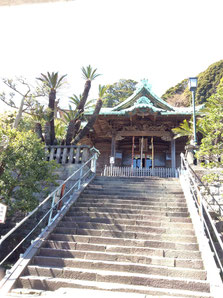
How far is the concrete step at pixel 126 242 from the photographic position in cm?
505

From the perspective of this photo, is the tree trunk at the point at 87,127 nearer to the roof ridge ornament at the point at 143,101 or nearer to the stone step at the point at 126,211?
the roof ridge ornament at the point at 143,101

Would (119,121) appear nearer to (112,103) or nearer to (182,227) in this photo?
(182,227)

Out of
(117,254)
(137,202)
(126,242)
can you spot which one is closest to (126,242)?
(126,242)

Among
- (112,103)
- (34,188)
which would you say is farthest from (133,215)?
(112,103)

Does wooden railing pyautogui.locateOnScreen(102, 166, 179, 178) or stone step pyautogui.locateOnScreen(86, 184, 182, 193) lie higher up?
wooden railing pyautogui.locateOnScreen(102, 166, 179, 178)

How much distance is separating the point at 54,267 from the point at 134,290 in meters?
1.78

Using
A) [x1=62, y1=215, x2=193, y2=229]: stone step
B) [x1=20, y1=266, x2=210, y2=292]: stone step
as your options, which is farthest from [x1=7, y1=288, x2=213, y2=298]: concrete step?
[x1=62, y1=215, x2=193, y2=229]: stone step

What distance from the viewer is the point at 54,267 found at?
4629mm

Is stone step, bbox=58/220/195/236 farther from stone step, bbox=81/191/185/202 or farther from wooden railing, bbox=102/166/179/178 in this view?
wooden railing, bbox=102/166/179/178

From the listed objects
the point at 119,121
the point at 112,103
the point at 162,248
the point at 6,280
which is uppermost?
the point at 112,103

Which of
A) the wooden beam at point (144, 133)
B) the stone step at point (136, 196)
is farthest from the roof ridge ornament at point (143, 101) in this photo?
the stone step at point (136, 196)

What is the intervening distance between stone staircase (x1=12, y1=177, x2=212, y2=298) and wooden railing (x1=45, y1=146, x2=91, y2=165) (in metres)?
2.51

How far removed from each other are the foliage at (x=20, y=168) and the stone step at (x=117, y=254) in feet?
5.06

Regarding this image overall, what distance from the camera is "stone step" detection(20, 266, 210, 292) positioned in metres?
3.97
